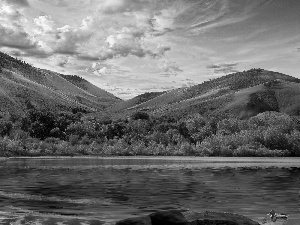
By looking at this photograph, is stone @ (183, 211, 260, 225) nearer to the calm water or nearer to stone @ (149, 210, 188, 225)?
stone @ (149, 210, 188, 225)

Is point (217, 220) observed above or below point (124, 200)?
above

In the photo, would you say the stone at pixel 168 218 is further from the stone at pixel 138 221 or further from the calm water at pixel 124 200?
the calm water at pixel 124 200

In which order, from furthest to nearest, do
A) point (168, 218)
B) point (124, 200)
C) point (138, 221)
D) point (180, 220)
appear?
point (124, 200), point (168, 218), point (180, 220), point (138, 221)

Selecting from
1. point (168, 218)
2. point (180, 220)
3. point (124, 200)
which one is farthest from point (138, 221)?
point (124, 200)

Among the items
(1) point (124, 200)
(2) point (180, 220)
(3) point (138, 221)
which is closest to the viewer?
(3) point (138, 221)

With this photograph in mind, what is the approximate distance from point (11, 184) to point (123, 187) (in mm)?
12409

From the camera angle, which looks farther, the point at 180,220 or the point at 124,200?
the point at 124,200

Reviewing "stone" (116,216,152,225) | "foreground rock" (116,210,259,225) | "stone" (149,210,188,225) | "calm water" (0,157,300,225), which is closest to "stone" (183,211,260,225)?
"foreground rock" (116,210,259,225)

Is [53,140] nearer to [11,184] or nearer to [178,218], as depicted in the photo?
[11,184]

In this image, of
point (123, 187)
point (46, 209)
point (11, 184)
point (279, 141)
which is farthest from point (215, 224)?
point (279, 141)

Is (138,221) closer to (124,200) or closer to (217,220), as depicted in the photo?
(217,220)

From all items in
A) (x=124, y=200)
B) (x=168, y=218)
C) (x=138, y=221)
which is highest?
(x=168, y=218)

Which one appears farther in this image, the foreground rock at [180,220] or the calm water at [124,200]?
the calm water at [124,200]

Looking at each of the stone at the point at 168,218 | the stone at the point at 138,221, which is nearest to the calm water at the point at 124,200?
the stone at the point at 138,221
